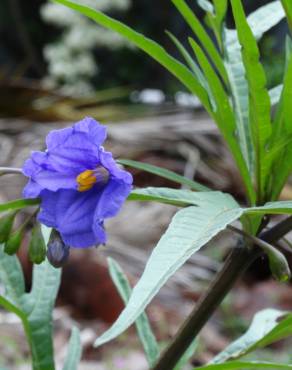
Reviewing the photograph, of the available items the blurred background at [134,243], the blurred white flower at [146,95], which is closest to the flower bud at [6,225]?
the blurred background at [134,243]

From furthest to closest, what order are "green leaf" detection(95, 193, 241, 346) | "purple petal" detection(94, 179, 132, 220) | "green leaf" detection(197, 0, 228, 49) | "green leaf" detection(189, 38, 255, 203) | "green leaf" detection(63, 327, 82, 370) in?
1. "green leaf" detection(63, 327, 82, 370)
2. "green leaf" detection(197, 0, 228, 49)
3. "green leaf" detection(189, 38, 255, 203)
4. "purple petal" detection(94, 179, 132, 220)
5. "green leaf" detection(95, 193, 241, 346)

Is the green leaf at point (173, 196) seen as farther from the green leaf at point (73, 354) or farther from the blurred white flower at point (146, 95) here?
the blurred white flower at point (146, 95)

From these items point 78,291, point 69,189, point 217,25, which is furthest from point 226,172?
point 69,189

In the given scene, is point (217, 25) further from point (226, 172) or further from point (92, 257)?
point (226, 172)

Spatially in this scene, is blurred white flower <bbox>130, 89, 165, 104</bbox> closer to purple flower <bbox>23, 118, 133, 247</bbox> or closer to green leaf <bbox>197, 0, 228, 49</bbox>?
green leaf <bbox>197, 0, 228, 49</bbox>

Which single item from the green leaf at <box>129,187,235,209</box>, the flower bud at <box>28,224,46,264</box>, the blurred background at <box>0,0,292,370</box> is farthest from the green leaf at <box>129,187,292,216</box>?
the blurred background at <box>0,0,292,370</box>
